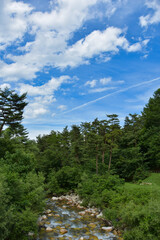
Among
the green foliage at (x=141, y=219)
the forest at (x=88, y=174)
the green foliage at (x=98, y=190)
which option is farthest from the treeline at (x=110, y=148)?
the green foliage at (x=141, y=219)

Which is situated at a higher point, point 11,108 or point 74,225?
point 11,108

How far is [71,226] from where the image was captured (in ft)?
41.0

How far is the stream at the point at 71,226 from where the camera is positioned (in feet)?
35.4

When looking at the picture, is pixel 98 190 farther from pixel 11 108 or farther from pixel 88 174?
pixel 11 108

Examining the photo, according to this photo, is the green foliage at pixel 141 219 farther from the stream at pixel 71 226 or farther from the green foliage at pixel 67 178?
the green foliage at pixel 67 178

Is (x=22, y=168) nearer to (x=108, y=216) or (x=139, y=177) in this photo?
(x=108, y=216)

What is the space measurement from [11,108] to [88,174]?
568 inches

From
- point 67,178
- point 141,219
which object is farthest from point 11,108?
point 141,219

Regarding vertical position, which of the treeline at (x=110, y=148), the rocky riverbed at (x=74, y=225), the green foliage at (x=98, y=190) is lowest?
the rocky riverbed at (x=74, y=225)

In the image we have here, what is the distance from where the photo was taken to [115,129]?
2664 cm

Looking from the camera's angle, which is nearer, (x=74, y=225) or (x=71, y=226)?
(x=71, y=226)

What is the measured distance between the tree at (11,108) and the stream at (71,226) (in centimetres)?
1268

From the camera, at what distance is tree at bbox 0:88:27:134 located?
22703mm

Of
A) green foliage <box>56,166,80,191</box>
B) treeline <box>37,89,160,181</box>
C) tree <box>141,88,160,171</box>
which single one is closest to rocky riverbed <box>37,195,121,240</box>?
green foliage <box>56,166,80,191</box>
